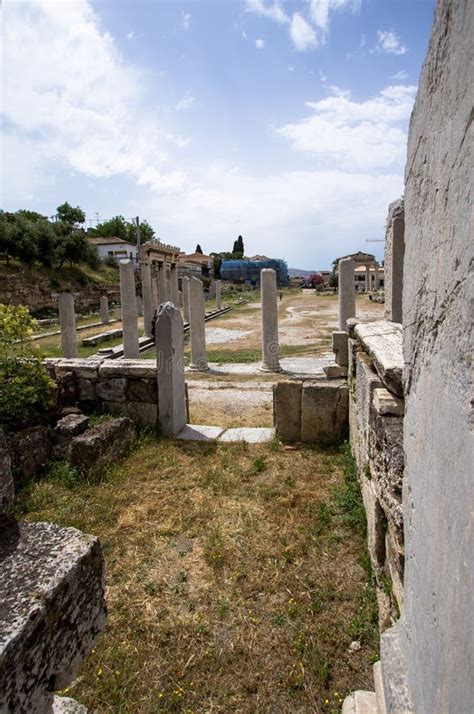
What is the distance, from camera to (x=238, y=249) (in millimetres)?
86500

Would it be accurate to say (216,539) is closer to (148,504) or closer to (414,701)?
(148,504)

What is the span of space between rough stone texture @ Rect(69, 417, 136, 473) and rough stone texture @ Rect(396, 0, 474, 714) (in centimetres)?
405

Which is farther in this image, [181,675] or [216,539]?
[216,539]

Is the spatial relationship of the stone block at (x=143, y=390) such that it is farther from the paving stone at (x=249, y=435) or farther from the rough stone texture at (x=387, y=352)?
the rough stone texture at (x=387, y=352)

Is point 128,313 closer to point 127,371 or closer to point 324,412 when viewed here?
point 127,371

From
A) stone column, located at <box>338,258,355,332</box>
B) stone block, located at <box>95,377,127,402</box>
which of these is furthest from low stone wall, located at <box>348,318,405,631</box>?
stone column, located at <box>338,258,355,332</box>

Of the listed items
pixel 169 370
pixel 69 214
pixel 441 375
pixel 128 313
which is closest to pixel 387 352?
pixel 441 375

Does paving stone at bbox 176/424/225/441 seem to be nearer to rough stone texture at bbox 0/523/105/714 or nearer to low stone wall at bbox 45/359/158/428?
low stone wall at bbox 45/359/158/428

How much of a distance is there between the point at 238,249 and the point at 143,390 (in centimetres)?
8356

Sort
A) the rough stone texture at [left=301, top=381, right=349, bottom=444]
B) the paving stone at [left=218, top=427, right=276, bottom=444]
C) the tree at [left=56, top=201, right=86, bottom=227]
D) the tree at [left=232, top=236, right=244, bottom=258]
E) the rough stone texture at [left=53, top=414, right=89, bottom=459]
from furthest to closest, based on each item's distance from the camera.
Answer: the tree at [left=232, top=236, right=244, bottom=258] < the tree at [left=56, top=201, right=86, bottom=227] < the paving stone at [left=218, top=427, right=276, bottom=444] < the rough stone texture at [left=301, top=381, right=349, bottom=444] < the rough stone texture at [left=53, top=414, right=89, bottom=459]

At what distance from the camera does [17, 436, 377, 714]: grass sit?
7.91 ft

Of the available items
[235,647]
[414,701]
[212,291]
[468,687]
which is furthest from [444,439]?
[212,291]

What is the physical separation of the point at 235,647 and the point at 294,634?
0.39 m

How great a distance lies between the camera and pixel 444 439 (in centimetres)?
111
